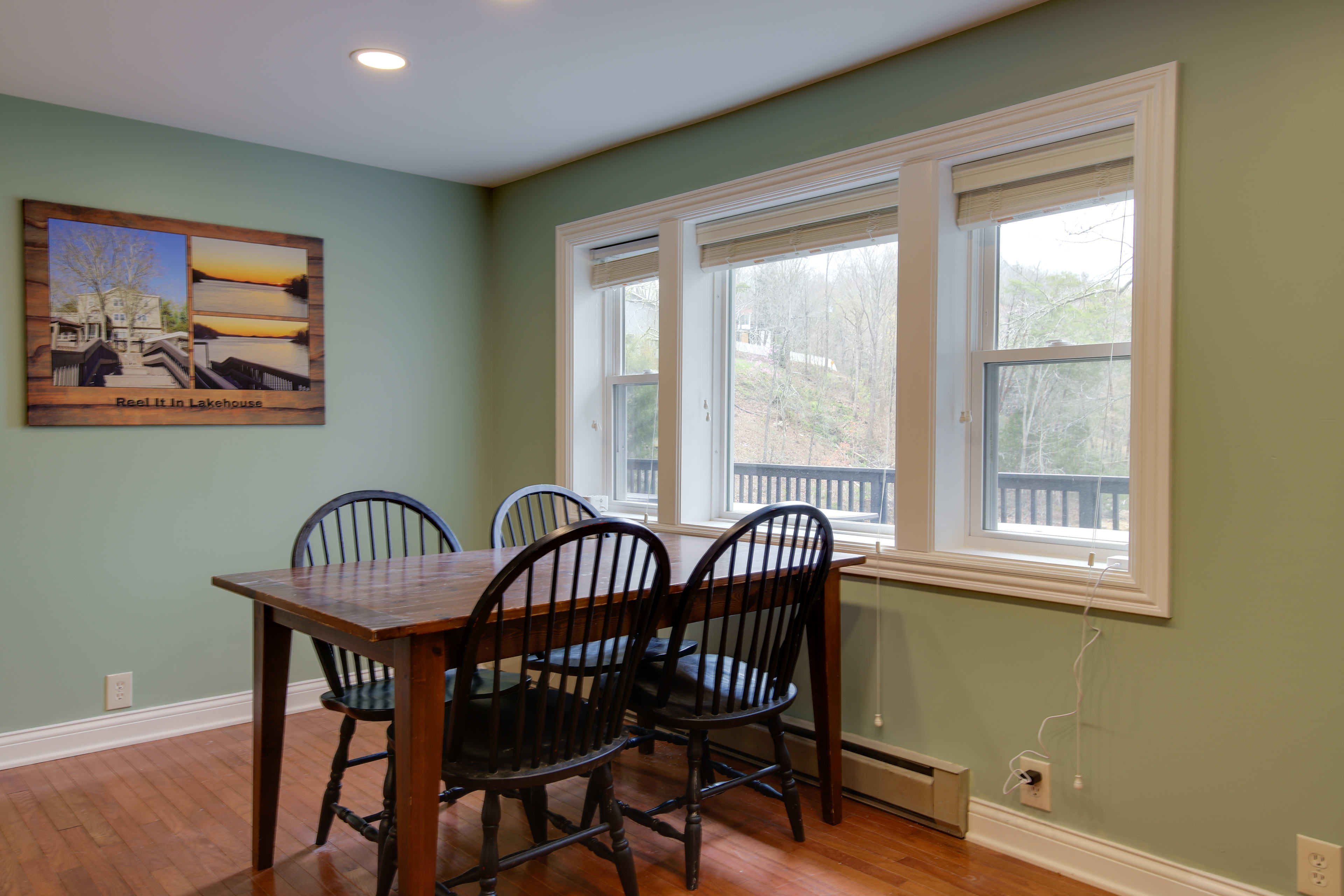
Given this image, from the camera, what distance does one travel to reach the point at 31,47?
266 cm

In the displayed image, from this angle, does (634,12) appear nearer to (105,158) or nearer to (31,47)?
(31,47)

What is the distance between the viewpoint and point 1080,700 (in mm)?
2314

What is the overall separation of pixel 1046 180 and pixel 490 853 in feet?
7.17

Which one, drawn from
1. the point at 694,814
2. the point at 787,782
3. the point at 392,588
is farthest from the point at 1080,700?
the point at 392,588

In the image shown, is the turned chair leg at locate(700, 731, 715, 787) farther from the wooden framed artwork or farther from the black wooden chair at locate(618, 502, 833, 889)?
the wooden framed artwork

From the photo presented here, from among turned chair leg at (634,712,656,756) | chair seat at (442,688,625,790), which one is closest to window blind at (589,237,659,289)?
turned chair leg at (634,712,656,756)

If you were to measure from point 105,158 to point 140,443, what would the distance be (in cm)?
104

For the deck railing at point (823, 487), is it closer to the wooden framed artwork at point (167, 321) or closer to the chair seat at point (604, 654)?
the chair seat at point (604, 654)

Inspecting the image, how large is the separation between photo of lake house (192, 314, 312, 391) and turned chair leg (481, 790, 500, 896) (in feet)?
7.72

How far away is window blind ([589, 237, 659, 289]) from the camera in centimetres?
366

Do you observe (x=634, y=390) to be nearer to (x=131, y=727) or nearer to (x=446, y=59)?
(x=446, y=59)

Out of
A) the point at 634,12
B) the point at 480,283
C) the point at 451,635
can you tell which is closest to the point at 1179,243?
the point at 634,12

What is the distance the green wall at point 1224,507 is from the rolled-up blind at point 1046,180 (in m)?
0.15

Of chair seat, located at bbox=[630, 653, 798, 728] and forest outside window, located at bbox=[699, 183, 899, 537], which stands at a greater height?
forest outside window, located at bbox=[699, 183, 899, 537]
